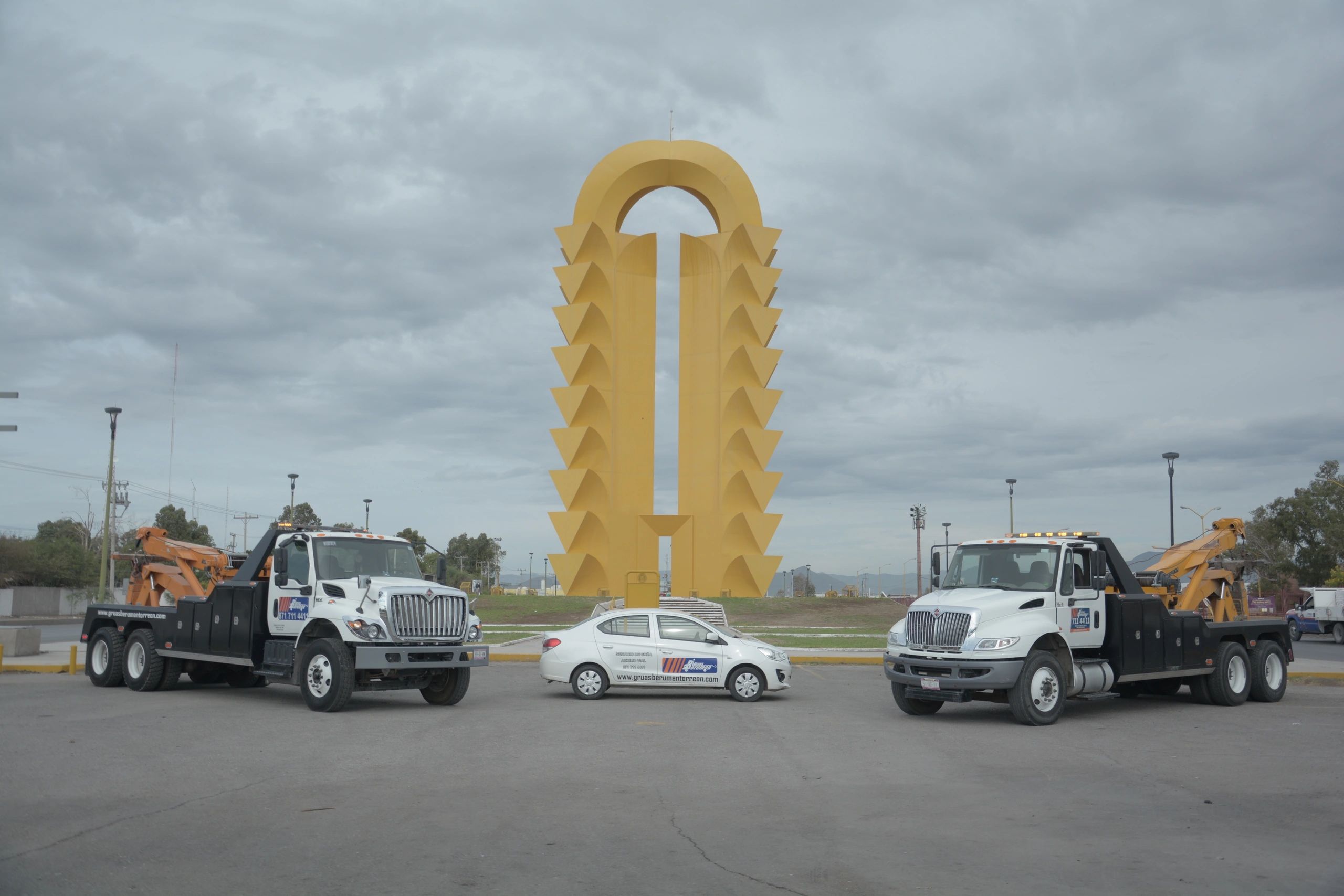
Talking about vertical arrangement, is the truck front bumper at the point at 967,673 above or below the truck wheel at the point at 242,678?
above

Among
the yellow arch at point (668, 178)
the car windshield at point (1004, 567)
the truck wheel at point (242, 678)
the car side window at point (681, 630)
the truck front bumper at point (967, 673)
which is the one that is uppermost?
the yellow arch at point (668, 178)

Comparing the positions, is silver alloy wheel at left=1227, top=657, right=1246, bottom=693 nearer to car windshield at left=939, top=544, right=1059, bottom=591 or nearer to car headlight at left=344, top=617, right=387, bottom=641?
car windshield at left=939, top=544, right=1059, bottom=591

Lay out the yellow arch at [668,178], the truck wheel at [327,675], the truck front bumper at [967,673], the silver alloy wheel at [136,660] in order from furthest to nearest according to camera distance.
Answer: the yellow arch at [668,178]
the silver alloy wheel at [136,660]
the truck wheel at [327,675]
the truck front bumper at [967,673]

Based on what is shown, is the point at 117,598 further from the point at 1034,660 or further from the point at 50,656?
the point at 1034,660

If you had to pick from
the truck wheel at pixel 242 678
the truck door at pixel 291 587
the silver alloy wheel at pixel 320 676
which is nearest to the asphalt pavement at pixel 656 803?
the silver alloy wheel at pixel 320 676

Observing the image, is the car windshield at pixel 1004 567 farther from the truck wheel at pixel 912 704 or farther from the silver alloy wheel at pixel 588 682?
the silver alloy wheel at pixel 588 682

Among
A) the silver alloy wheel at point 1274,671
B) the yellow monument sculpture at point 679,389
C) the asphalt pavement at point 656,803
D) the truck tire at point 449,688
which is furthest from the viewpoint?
the yellow monument sculpture at point 679,389

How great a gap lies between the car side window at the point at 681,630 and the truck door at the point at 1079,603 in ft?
18.3

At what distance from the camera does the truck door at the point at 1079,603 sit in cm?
1519

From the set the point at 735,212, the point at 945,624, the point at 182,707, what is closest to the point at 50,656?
the point at 182,707

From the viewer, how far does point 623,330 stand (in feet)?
163

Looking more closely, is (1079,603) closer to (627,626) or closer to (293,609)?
(627,626)

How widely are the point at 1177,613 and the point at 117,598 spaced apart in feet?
202

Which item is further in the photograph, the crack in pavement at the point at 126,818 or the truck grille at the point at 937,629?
the truck grille at the point at 937,629
